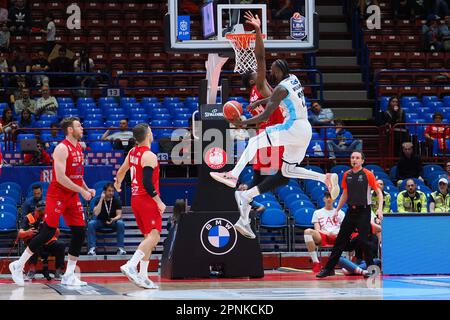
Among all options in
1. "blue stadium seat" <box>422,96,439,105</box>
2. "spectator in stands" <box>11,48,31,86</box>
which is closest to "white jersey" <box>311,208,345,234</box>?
"blue stadium seat" <box>422,96,439,105</box>

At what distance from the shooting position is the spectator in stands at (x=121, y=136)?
2009 centimetres

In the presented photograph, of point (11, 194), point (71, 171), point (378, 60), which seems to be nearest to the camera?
point (71, 171)

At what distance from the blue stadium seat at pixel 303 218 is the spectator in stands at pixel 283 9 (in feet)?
23.4

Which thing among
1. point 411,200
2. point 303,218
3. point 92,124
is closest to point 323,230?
point 303,218

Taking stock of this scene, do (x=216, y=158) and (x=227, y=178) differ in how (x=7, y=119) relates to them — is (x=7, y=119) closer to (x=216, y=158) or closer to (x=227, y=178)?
(x=216, y=158)

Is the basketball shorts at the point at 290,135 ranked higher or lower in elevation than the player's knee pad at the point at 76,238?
higher

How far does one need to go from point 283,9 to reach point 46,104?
657cm

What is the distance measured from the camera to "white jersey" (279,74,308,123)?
37.3 feet

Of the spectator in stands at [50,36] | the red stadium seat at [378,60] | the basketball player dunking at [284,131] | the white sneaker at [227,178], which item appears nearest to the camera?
the basketball player dunking at [284,131]

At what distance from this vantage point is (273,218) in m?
18.2

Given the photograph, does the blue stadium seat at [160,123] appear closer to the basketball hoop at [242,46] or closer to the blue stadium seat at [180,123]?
the blue stadium seat at [180,123]

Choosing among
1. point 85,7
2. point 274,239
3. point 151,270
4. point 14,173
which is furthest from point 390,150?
point 85,7

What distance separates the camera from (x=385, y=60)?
2567 cm

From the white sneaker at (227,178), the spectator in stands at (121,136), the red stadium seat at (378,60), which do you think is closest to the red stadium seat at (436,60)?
the red stadium seat at (378,60)
